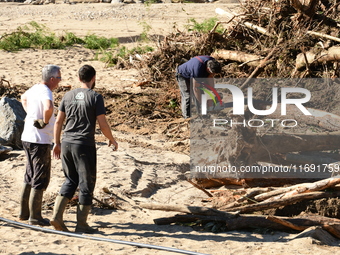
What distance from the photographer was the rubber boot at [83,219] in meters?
5.55

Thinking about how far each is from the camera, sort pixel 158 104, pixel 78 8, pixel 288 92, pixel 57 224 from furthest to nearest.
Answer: pixel 78 8, pixel 158 104, pixel 288 92, pixel 57 224

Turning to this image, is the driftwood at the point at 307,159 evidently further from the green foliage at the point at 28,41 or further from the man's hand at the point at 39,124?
the green foliage at the point at 28,41

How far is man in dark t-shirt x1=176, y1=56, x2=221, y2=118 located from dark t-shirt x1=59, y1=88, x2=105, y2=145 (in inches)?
162

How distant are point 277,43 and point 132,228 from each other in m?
6.96

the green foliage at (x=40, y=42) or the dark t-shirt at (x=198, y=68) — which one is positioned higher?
the green foliage at (x=40, y=42)

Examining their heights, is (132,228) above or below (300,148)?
below

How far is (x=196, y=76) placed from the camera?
9.76m

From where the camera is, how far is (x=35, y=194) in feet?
18.9

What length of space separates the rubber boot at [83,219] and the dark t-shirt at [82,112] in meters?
0.66

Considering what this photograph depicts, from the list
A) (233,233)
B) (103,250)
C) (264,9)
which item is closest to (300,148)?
(233,233)

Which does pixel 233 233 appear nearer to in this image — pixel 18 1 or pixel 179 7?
pixel 179 7

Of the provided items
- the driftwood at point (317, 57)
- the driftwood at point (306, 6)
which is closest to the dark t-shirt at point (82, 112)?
the driftwood at point (317, 57)

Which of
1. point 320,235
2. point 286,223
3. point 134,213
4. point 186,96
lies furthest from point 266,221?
point 186,96

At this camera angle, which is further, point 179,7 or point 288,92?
point 179,7
